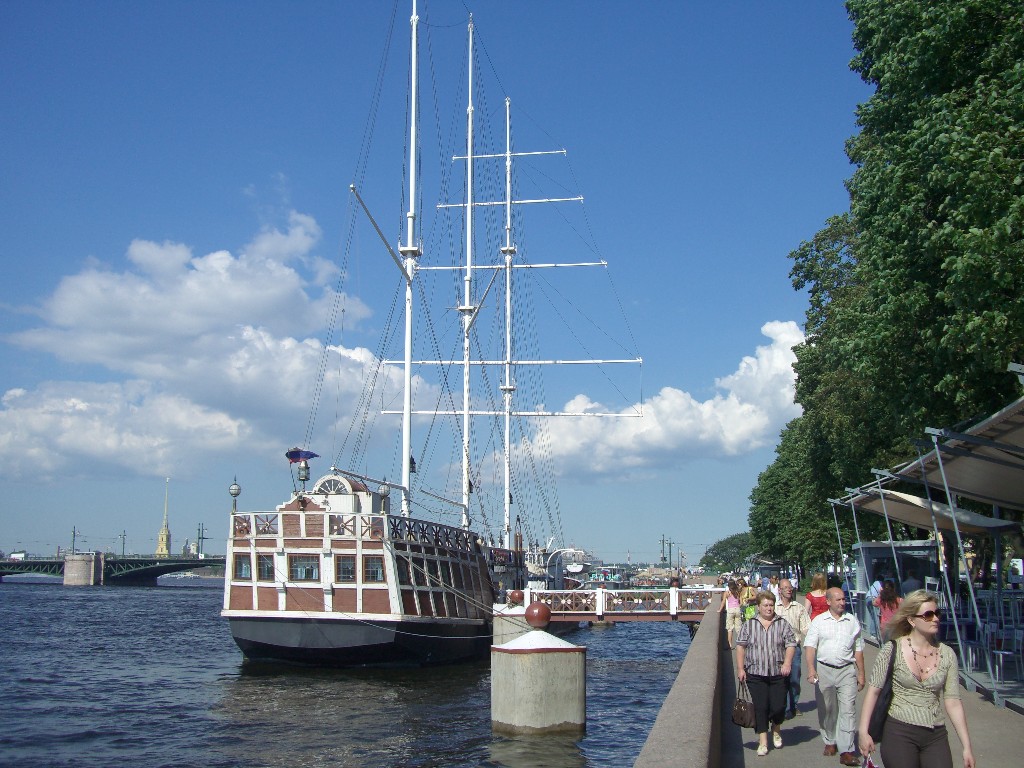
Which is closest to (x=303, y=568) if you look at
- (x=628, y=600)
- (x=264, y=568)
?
(x=264, y=568)

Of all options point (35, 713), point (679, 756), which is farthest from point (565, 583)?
point (679, 756)

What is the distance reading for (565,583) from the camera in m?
74.9

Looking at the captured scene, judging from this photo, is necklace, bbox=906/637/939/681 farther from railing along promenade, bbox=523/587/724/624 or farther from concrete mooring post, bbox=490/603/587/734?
railing along promenade, bbox=523/587/724/624

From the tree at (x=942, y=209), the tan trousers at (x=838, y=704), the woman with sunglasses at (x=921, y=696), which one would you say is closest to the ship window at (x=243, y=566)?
the tree at (x=942, y=209)

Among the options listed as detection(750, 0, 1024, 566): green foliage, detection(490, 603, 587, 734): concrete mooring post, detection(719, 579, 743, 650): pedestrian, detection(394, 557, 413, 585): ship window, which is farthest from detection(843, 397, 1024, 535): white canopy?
detection(394, 557, 413, 585): ship window

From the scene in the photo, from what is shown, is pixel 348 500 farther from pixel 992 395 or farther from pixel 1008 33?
pixel 1008 33

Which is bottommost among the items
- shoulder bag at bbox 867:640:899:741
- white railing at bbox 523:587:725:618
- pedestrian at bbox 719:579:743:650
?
shoulder bag at bbox 867:640:899:741

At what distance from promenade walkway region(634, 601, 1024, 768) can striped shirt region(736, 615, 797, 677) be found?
0.49 metres

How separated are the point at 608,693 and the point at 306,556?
9799 mm

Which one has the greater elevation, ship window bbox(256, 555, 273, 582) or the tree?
the tree

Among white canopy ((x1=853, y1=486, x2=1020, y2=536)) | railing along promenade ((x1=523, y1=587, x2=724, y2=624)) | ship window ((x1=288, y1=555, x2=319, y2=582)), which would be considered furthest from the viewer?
railing along promenade ((x1=523, y1=587, x2=724, y2=624))

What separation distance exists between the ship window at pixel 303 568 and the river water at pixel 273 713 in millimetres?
2785

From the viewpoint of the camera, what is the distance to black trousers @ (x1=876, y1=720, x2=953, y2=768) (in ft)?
22.3

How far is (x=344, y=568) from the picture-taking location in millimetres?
30906
